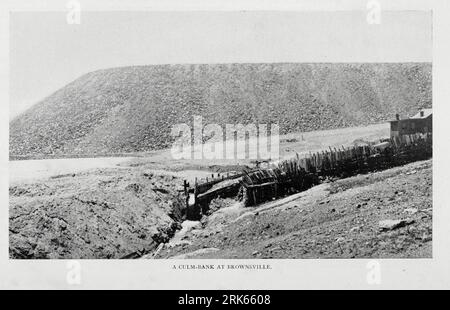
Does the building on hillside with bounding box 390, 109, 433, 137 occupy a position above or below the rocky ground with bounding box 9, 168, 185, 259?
above

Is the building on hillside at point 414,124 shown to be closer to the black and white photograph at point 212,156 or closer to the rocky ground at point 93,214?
the black and white photograph at point 212,156

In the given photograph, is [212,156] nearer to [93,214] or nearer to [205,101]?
[205,101]

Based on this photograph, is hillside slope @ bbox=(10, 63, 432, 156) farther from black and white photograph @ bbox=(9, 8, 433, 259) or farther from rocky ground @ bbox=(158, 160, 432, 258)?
rocky ground @ bbox=(158, 160, 432, 258)

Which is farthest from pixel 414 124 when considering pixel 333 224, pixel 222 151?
pixel 222 151

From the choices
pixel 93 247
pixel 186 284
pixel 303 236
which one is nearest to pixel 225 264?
pixel 186 284

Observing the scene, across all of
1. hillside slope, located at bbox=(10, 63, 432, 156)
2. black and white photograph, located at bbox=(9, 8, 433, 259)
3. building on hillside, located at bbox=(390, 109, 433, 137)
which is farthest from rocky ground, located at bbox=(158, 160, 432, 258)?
hillside slope, located at bbox=(10, 63, 432, 156)

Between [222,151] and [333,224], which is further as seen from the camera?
[222,151]

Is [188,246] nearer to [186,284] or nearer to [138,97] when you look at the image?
[186,284]
